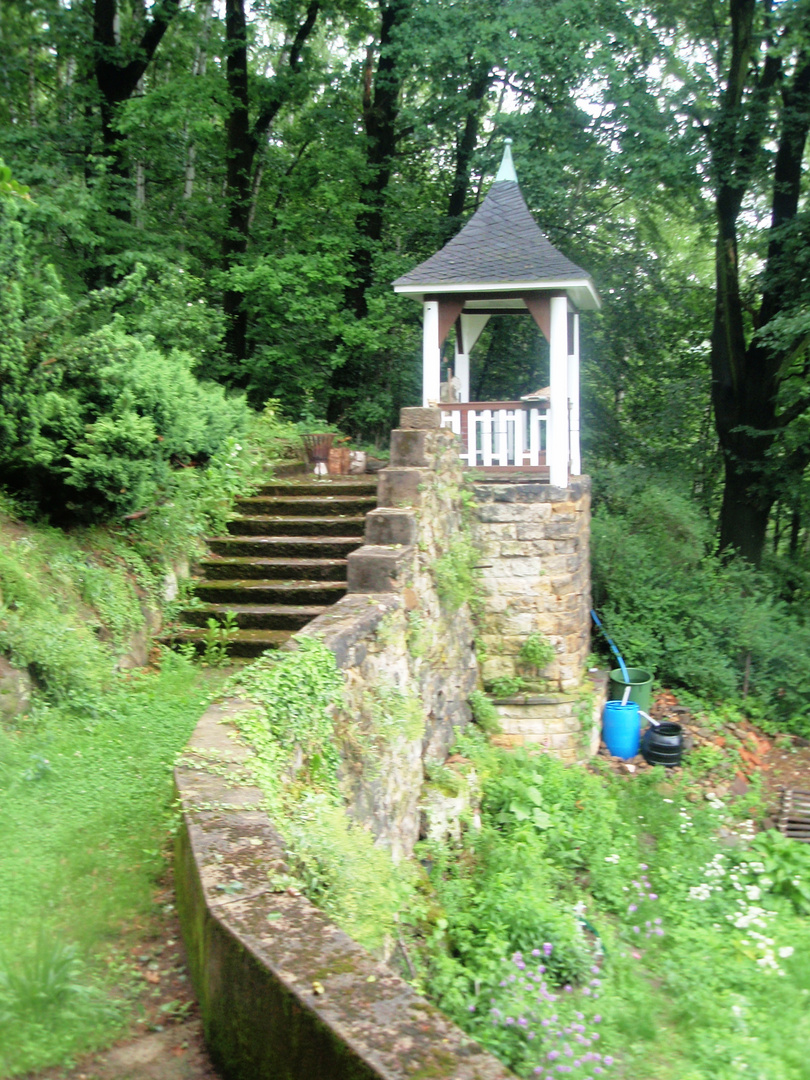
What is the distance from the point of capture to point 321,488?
27.2ft

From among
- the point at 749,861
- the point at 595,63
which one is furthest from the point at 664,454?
the point at 749,861

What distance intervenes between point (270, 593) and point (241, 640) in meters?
0.63

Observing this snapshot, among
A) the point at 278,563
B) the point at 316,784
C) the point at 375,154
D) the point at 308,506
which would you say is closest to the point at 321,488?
the point at 308,506

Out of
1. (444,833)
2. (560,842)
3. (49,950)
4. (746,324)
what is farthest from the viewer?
(746,324)

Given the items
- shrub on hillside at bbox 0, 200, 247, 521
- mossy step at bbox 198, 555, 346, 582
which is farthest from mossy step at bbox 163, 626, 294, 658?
shrub on hillside at bbox 0, 200, 247, 521

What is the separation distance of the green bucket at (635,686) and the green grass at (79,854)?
5734 millimetres

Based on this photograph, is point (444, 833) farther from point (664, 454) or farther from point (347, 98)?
point (347, 98)

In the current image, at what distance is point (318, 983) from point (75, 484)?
14.5ft

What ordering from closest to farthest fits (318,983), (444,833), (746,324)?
(318,983) < (444,833) < (746,324)

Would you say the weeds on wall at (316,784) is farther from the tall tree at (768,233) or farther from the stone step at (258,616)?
the tall tree at (768,233)

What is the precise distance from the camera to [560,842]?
7.09 meters

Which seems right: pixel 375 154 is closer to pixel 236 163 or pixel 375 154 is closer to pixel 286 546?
pixel 236 163

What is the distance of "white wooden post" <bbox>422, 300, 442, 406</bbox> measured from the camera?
8914 mm

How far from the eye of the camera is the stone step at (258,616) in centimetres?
661
